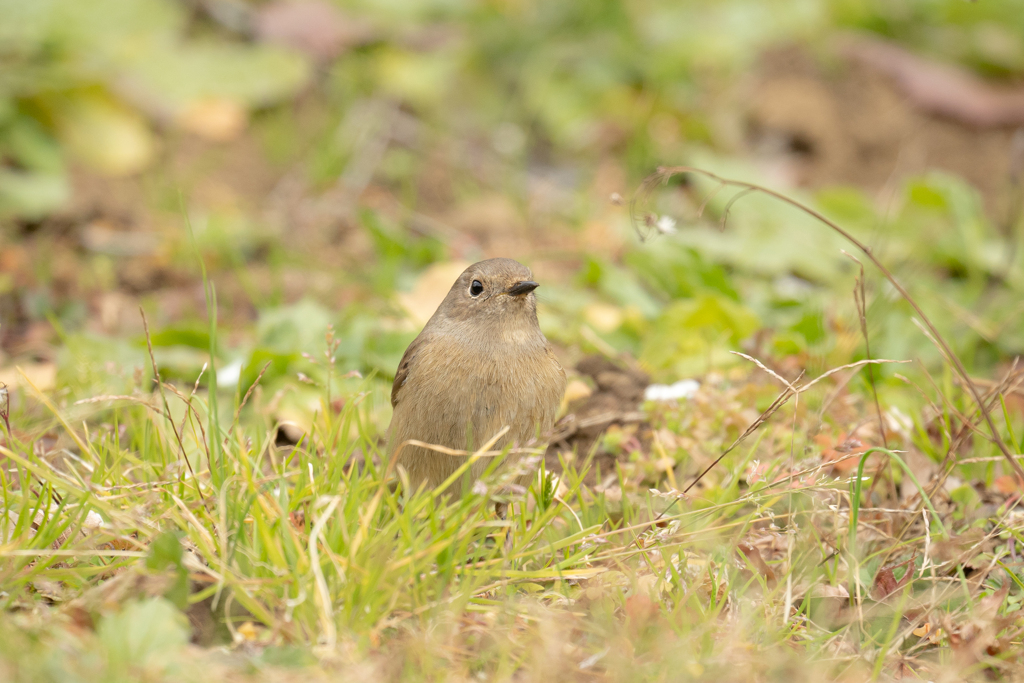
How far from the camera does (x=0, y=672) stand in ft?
6.04

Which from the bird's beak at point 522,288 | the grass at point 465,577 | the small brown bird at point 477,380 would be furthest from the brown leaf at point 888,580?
the bird's beak at point 522,288

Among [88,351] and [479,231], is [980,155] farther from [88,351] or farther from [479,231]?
[88,351]

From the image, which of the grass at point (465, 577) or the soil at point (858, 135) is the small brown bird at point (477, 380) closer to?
the grass at point (465, 577)

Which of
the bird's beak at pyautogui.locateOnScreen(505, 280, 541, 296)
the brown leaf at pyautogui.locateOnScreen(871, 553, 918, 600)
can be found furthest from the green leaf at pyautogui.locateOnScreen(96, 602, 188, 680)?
the brown leaf at pyautogui.locateOnScreen(871, 553, 918, 600)

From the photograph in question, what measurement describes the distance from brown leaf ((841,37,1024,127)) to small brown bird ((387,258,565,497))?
5.35 m

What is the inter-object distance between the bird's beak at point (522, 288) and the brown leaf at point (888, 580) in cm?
144

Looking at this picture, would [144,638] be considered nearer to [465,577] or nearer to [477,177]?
[465,577]

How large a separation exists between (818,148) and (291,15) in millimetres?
4394

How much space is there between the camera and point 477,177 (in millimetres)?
6965

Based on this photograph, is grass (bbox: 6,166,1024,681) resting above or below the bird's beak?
below

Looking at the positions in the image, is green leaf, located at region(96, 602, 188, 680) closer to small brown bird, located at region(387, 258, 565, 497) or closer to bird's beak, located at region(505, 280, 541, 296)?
small brown bird, located at region(387, 258, 565, 497)

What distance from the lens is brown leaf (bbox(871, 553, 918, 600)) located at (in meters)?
2.83

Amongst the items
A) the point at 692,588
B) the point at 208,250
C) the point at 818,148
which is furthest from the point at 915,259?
the point at 208,250

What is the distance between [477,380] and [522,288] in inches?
15.1
